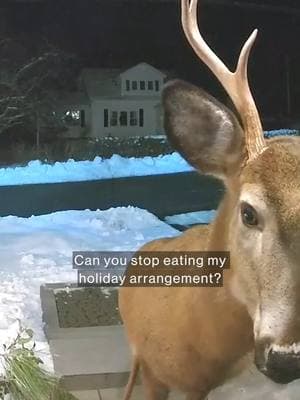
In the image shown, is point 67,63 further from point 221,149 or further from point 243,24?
point 221,149

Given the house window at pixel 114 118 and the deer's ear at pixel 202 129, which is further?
the house window at pixel 114 118

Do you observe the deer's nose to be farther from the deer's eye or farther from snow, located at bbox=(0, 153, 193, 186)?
snow, located at bbox=(0, 153, 193, 186)

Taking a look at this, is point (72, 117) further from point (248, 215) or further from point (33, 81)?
point (248, 215)

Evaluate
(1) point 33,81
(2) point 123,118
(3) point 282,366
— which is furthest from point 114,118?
(3) point 282,366

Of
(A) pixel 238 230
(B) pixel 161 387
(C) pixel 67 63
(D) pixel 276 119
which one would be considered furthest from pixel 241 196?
(C) pixel 67 63

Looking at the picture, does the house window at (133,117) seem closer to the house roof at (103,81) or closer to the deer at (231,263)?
the house roof at (103,81)

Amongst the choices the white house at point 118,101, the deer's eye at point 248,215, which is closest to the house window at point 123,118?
the white house at point 118,101

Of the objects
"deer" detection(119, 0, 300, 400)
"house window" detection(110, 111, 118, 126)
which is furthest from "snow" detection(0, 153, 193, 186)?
"deer" detection(119, 0, 300, 400)
